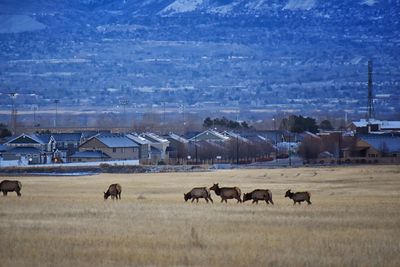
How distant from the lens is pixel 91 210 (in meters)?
24.0

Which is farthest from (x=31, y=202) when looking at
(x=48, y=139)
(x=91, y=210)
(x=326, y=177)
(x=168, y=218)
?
(x=48, y=139)

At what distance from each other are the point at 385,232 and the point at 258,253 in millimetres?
3834

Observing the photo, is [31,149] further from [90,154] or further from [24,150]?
[90,154]

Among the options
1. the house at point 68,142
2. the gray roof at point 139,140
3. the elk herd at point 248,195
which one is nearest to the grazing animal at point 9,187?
the elk herd at point 248,195

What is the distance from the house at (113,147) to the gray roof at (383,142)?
16.1m

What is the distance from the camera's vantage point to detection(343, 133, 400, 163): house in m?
68.9

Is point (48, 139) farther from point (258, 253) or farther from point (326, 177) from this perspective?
point (258, 253)

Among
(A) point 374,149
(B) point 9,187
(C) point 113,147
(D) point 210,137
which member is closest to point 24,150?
(C) point 113,147

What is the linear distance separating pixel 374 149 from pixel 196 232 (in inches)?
2088

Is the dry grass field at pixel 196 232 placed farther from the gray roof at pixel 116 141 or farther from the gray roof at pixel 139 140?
the gray roof at pixel 139 140

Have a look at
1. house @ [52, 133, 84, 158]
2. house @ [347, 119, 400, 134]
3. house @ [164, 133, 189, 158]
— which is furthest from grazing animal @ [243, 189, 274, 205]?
house @ [347, 119, 400, 134]

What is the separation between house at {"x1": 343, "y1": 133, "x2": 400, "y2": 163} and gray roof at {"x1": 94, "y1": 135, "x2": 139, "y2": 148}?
1538 cm

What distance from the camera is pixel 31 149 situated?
75.1m

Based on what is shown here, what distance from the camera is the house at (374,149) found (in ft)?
226
